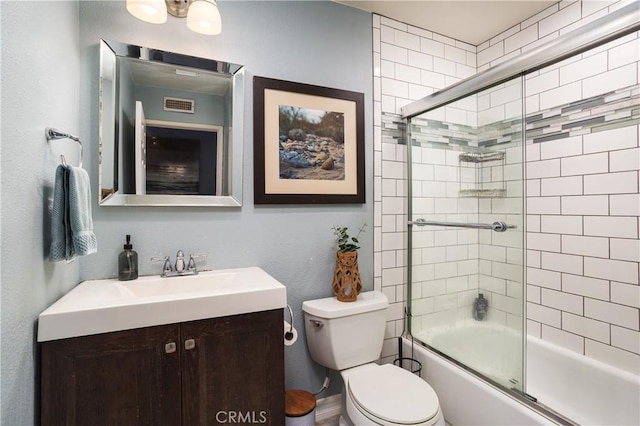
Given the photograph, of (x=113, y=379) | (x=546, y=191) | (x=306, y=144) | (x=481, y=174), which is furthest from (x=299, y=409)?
(x=546, y=191)

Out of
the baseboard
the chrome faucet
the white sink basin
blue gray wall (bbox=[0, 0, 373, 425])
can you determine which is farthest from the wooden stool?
the chrome faucet

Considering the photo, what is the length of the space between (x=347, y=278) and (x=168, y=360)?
0.95 metres

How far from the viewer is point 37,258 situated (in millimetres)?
970

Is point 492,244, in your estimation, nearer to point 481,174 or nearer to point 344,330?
point 481,174

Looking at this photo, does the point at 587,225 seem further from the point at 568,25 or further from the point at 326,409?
the point at 326,409

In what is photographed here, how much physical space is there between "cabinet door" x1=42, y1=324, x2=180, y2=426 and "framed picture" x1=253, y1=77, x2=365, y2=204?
2.79ft

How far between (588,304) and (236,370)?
6.16ft

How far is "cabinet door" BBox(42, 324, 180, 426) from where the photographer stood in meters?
0.99

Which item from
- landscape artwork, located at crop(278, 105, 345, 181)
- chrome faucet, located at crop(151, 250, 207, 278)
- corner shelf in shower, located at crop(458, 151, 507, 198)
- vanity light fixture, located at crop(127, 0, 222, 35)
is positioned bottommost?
chrome faucet, located at crop(151, 250, 207, 278)

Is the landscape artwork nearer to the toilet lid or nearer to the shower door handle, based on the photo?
the shower door handle

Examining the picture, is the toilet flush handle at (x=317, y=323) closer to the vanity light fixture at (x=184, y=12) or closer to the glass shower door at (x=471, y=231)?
the glass shower door at (x=471, y=231)

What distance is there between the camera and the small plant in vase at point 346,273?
5.75 ft

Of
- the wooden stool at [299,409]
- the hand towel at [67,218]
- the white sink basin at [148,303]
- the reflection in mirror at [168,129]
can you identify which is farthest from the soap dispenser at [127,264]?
the wooden stool at [299,409]
